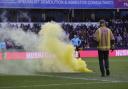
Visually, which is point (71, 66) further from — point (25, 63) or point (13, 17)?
point (13, 17)

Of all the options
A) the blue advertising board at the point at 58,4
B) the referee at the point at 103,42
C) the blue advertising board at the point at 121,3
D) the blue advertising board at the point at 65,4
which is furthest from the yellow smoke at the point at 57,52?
the blue advertising board at the point at 121,3

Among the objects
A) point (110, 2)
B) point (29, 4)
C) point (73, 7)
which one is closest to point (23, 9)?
point (29, 4)

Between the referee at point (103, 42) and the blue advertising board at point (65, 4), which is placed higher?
the referee at point (103, 42)

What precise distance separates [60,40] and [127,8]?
3014 cm

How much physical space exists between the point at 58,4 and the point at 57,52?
26.5 metres

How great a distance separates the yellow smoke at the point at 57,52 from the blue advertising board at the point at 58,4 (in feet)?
71.9

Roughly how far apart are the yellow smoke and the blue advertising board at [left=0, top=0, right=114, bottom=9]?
21.9 metres

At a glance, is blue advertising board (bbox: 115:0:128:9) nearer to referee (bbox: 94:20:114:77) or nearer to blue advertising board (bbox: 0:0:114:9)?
blue advertising board (bbox: 0:0:114:9)

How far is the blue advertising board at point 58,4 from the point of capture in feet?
152

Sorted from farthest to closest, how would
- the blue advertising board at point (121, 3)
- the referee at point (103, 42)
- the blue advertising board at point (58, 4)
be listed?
the blue advertising board at point (121, 3) → the blue advertising board at point (58, 4) → the referee at point (103, 42)

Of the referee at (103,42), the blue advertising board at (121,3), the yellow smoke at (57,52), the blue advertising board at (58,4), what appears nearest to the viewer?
the referee at (103,42)

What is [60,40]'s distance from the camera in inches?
949

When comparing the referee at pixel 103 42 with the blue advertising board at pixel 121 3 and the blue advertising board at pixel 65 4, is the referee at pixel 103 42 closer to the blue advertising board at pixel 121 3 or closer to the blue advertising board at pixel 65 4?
the blue advertising board at pixel 65 4

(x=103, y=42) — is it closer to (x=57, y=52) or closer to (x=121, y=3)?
(x=57, y=52)
